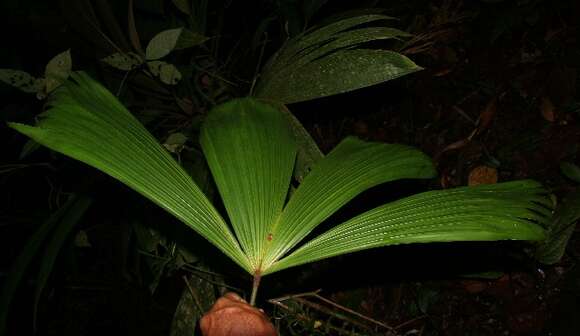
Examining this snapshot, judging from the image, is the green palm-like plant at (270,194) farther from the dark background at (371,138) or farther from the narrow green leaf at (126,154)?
the dark background at (371,138)

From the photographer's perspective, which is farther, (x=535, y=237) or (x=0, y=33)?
(x=0, y=33)

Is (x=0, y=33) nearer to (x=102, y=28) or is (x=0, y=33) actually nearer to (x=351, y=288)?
(x=102, y=28)

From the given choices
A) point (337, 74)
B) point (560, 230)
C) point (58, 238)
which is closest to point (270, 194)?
point (337, 74)

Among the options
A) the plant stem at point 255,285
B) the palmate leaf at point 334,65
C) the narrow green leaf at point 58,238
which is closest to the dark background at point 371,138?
the narrow green leaf at point 58,238

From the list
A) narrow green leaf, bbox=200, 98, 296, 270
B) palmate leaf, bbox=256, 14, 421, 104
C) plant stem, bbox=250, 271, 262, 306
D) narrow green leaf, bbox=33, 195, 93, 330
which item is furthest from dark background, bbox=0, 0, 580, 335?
plant stem, bbox=250, 271, 262, 306

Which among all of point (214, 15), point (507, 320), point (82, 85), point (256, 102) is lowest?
point (507, 320)

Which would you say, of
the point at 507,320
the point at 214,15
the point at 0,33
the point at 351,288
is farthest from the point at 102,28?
the point at 507,320

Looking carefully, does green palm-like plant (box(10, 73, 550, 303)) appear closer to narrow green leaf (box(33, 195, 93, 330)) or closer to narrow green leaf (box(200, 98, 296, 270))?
narrow green leaf (box(200, 98, 296, 270))
